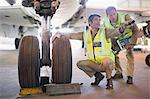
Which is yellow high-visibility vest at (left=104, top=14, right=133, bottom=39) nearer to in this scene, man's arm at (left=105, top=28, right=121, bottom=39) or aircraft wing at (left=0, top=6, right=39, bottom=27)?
man's arm at (left=105, top=28, right=121, bottom=39)

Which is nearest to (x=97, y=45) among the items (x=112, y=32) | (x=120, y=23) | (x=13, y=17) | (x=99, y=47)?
(x=99, y=47)

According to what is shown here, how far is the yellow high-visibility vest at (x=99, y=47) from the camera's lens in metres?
4.78

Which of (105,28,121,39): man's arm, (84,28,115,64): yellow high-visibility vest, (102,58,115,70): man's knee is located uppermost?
(105,28,121,39): man's arm

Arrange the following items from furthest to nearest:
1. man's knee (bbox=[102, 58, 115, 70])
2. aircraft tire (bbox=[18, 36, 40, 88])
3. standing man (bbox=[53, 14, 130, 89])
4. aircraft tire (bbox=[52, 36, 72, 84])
Answer: 1. standing man (bbox=[53, 14, 130, 89])
2. man's knee (bbox=[102, 58, 115, 70])
3. aircraft tire (bbox=[52, 36, 72, 84])
4. aircraft tire (bbox=[18, 36, 40, 88])

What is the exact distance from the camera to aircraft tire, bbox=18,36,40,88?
4.24 m

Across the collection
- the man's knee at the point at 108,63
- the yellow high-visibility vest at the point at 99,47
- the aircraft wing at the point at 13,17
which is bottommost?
the man's knee at the point at 108,63

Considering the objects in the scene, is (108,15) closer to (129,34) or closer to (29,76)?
(129,34)

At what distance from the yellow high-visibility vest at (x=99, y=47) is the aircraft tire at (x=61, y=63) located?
20.1 inches

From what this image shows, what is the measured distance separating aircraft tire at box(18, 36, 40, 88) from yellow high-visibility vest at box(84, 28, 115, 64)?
2.90ft

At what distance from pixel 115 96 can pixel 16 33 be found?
11333 mm

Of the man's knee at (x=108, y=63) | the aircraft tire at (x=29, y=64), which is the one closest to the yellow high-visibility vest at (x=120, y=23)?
the man's knee at (x=108, y=63)

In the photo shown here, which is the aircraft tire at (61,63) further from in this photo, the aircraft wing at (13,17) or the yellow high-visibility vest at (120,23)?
the aircraft wing at (13,17)

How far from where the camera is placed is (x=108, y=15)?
17.5 feet

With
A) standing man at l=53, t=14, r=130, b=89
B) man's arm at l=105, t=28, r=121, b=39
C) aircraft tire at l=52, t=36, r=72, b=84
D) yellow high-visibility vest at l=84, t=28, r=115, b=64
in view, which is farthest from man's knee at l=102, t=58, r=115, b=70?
aircraft tire at l=52, t=36, r=72, b=84
